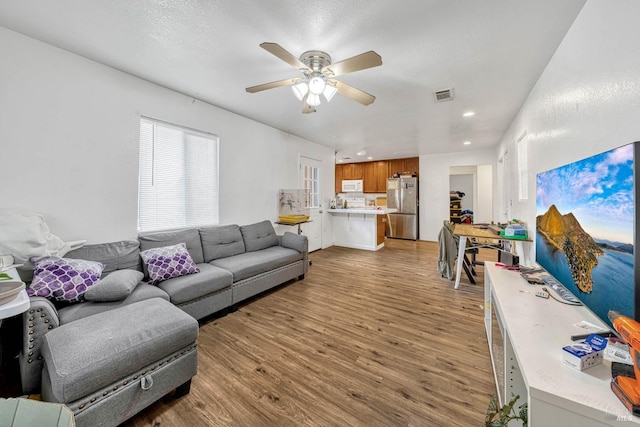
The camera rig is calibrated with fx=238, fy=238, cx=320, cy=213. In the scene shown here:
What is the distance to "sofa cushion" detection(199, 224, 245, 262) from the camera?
3.02 m

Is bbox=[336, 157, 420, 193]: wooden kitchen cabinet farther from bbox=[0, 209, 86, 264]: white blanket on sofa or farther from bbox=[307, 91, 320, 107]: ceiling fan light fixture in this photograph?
bbox=[0, 209, 86, 264]: white blanket on sofa

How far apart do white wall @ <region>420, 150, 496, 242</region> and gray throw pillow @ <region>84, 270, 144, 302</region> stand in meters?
6.77

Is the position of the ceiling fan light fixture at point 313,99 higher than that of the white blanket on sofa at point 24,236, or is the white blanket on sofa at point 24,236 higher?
the ceiling fan light fixture at point 313,99

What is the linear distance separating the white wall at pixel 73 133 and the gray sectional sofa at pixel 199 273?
0.33 m

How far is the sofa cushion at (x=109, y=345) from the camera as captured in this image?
3.70ft

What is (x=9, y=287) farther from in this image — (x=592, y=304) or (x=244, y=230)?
(x=592, y=304)

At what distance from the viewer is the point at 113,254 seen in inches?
89.2

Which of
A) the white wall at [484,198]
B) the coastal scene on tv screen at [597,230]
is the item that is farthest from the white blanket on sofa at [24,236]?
the white wall at [484,198]

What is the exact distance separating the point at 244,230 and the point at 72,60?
2431 millimetres

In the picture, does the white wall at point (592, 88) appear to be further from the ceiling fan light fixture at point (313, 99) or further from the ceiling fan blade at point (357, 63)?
the ceiling fan light fixture at point (313, 99)

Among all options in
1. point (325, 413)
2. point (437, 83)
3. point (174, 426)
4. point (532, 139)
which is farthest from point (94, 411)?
point (532, 139)

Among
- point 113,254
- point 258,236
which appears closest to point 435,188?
point 258,236

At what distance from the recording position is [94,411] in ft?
3.84

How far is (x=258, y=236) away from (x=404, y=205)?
4763 mm
